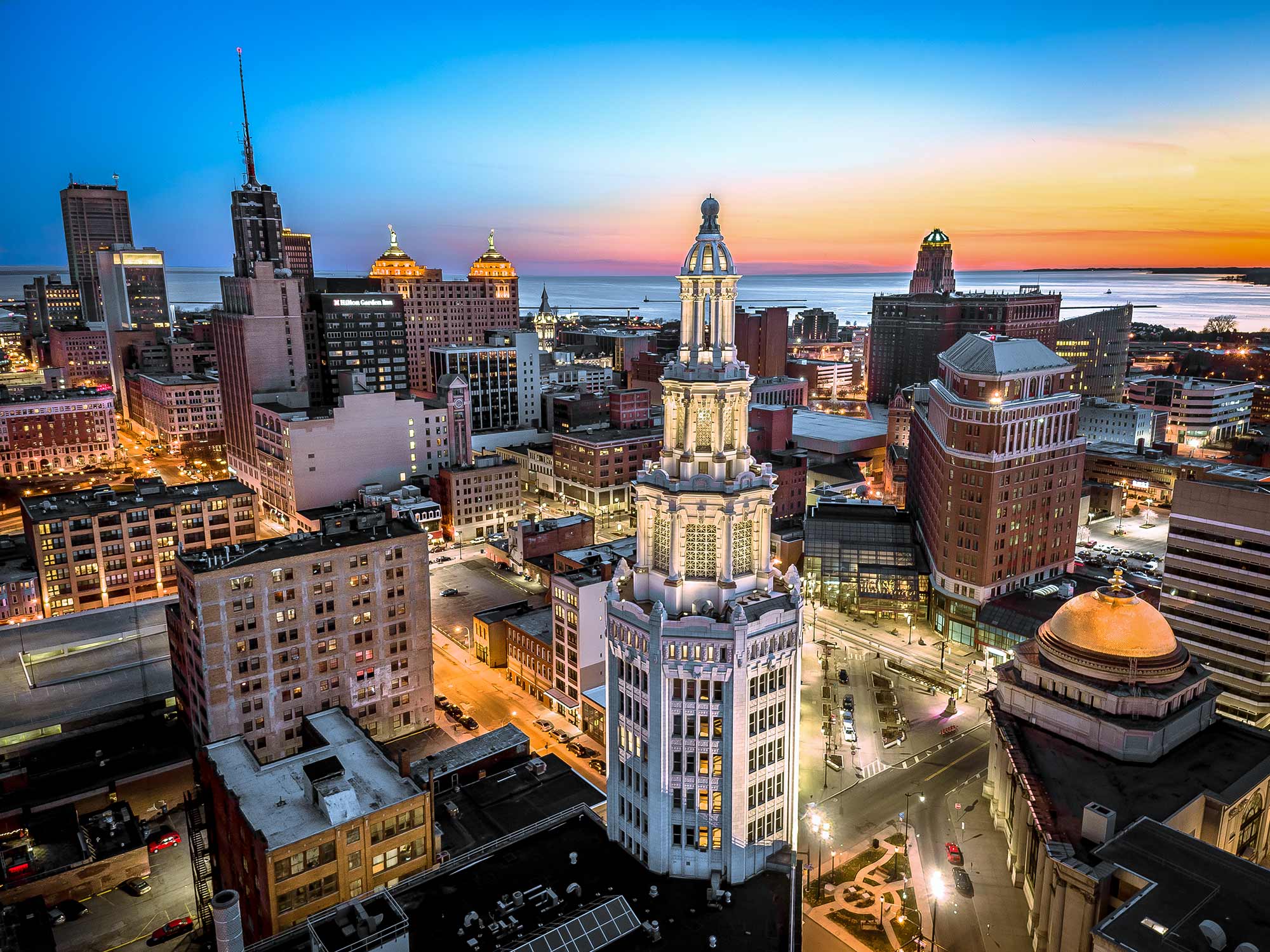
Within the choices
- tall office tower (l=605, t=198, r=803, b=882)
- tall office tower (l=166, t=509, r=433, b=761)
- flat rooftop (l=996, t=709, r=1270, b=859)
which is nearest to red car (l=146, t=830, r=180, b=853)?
tall office tower (l=166, t=509, r=433, b=761)

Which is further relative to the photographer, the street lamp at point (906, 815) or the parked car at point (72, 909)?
the street lamp at point (906, 815)

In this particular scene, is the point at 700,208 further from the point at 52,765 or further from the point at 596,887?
the point at 52,765

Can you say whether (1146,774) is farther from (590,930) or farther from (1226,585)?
(590,930)

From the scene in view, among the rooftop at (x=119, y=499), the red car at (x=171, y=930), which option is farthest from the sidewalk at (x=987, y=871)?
the rooftop at (x=119, y=499)

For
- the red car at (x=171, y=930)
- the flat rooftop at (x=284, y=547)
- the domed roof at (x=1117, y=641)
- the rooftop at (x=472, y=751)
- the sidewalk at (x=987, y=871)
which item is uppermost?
the flat rooftop at (x=284, y=547)

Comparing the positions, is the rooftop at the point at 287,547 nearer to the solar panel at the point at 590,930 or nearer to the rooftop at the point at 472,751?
the rooftop at the point at 472,751

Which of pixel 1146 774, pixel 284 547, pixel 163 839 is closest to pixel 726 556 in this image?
pixel 1146 774

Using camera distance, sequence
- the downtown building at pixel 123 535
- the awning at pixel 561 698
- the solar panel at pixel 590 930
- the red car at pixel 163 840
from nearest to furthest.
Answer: the solar panel at pixel 590 930
the red car at pixel 163 840
the awning at pixel 561 698
the downtown building at pixel 123 535
